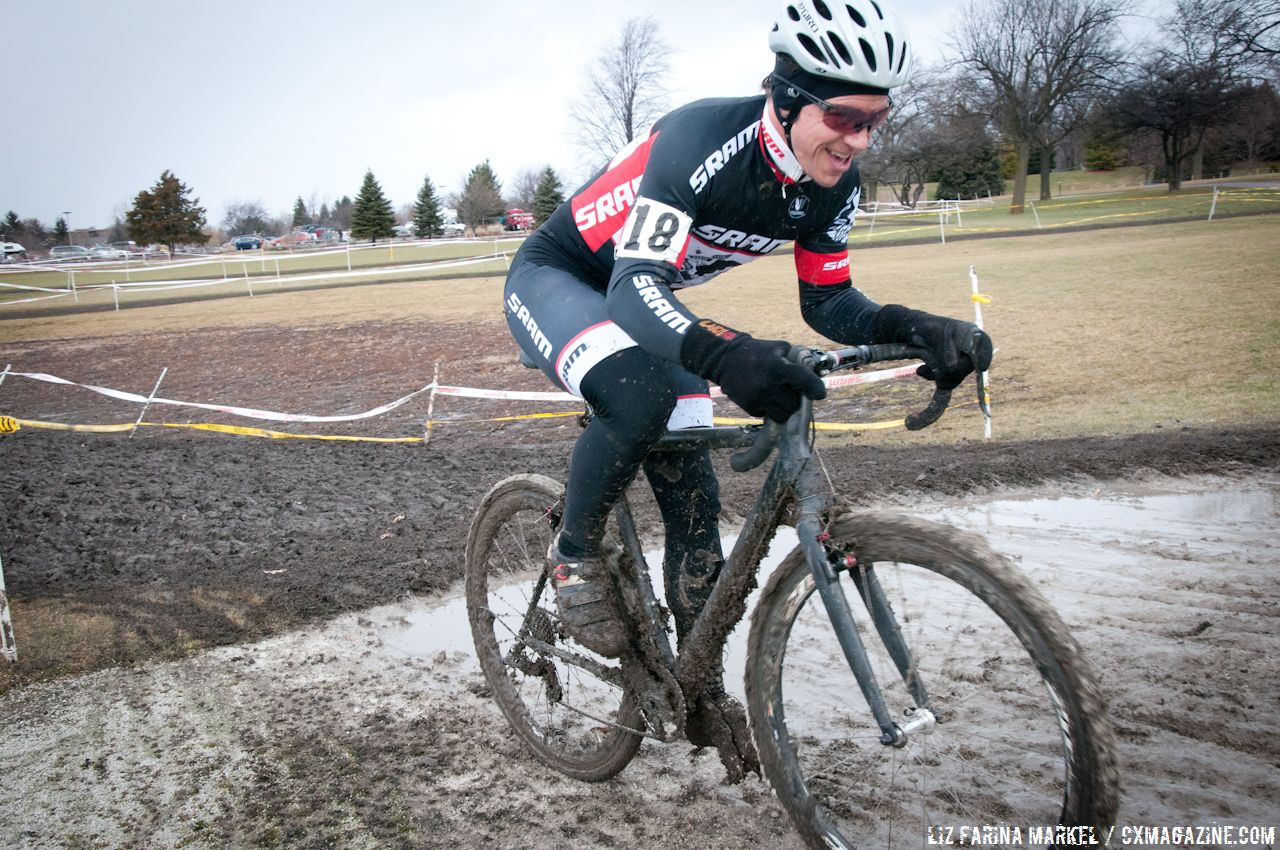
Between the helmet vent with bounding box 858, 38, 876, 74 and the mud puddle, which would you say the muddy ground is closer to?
the mud puddle

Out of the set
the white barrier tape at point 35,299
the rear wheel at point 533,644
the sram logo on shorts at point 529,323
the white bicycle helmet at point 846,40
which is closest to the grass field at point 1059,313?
the white barrier tape at point 35,299

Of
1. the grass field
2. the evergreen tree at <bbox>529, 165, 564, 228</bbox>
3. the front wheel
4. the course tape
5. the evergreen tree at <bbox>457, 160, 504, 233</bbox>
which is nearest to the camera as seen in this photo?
the front wheel

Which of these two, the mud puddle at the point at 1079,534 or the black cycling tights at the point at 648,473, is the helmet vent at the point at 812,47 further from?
the mud puddle at the point at 1079,534

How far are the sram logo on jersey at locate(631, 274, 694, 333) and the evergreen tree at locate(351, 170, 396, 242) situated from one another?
3000 inches

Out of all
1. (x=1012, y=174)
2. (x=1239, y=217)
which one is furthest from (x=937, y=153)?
(x=1239, y=217)

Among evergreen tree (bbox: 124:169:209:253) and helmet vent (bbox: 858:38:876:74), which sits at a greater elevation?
evergreen tree (bbox: 124:169:209:253)

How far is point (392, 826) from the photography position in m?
3.31

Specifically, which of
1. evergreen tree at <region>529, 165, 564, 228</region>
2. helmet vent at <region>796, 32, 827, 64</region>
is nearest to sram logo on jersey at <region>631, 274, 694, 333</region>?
helmet vent at <region>796, 32, 827, 64</region>

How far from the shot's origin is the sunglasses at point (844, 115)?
2773 millimetres

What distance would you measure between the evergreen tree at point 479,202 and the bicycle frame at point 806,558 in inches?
3118

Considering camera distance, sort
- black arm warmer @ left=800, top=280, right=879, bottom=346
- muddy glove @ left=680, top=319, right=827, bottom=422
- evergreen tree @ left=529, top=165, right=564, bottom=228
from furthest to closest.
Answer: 1. evergreen tree @ left=529, top=165, right=564, bottom=228
2. black arm warmer @ left=800, top=280, right=879, bottom=346
3. muddy glove @ left=680, top=319, right=827, bottom=422

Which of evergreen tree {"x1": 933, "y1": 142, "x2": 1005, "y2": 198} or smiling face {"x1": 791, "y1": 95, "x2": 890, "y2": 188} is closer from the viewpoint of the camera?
smiling face {"x1": 791, "y1": 95, "x2": 890, "y2": 188}

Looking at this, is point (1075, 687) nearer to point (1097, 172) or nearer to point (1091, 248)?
point (1091, 248)

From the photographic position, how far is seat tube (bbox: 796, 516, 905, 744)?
Answer: 249 centimetres
